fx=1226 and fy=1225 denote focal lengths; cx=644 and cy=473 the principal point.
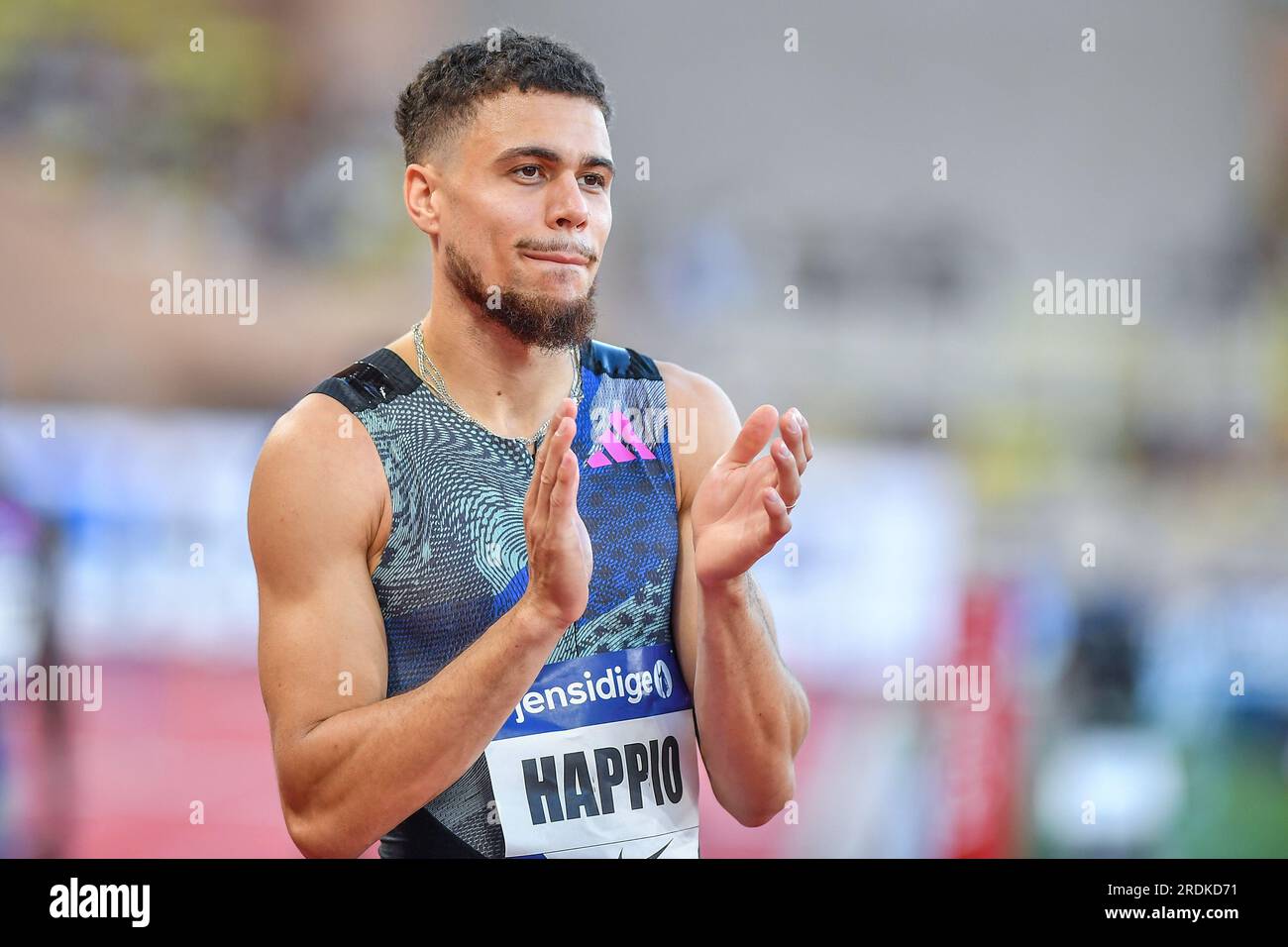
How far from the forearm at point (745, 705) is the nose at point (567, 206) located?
614 millimetres

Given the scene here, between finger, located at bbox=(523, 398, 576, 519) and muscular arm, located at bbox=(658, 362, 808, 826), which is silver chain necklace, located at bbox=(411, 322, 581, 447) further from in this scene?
finger, located at bbox=(523, 398, 576, 519)

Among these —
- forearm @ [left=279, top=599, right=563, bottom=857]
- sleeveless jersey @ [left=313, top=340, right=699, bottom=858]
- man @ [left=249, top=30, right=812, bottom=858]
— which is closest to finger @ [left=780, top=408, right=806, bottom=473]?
man @ [left=249, top=30, right=812, bottom=858]

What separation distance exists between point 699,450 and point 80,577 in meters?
2.70

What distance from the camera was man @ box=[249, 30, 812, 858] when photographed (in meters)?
1.72

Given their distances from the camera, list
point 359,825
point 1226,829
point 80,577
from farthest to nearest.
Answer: point 1226,829
point 80,577
point 359,825

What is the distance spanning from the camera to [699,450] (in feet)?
6.61

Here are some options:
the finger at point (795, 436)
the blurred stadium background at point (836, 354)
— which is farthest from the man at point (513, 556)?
the blurred stadium background at point (836, 354)

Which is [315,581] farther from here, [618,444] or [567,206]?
[567,206]

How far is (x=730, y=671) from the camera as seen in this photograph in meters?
1.81

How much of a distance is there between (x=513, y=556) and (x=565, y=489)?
12.3 inches

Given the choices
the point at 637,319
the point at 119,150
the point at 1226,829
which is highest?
the point at 119,150

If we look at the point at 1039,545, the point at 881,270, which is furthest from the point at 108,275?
the point at 1039,545

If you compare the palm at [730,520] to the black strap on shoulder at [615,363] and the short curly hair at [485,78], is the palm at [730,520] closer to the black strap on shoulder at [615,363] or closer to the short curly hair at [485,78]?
the black strap on shoulder at [615,363]

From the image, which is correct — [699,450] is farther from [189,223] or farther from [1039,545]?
[189,223]
